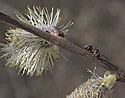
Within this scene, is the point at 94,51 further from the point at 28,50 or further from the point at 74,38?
the point at 74,38

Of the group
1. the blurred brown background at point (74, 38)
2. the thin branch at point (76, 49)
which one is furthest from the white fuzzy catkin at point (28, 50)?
the blurred brown background at point (74, 38)

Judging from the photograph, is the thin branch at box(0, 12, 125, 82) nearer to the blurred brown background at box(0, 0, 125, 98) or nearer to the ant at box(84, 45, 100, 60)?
the ant at box(84, 45, 100, 60)

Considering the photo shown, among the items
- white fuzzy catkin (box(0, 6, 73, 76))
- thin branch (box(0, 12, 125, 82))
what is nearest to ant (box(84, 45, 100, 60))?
thin branch (box(0, 12, 125, 82))

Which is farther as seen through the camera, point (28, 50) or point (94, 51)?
point (28, 50)

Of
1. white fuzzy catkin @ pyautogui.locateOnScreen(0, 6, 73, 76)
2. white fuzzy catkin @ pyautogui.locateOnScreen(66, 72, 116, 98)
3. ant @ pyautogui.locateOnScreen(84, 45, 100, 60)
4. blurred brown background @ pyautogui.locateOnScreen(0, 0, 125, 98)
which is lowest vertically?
white fuzzy catkin @ pyautogui.locateOnScreen(66, 72, 116, 98)

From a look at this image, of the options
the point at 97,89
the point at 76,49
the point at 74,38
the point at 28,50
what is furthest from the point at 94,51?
the point at 74,38

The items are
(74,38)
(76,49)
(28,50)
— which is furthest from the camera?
(74,38)

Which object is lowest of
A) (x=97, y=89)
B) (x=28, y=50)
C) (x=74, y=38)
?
(x=97, y=89)

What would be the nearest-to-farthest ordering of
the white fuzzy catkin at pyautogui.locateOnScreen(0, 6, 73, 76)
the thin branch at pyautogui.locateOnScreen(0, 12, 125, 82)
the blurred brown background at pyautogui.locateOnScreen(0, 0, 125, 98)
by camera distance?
1. the thin branch at pyautogui.locateOnScreen(0, 12, 125, 82)
2. the white fuzzy catkin at pyautogui.locateOnScreen(0, 6, 73, 76)
3. the blurred brown background at pyautogui.locateOnScreen(0, 0, 125, 98)
